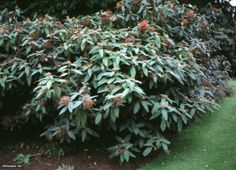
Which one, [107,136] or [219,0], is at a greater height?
[219,0]

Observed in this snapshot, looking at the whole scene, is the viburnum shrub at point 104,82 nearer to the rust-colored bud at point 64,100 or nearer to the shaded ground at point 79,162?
the rust-colored bud at point 64,100

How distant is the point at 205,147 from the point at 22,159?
2.20 meters

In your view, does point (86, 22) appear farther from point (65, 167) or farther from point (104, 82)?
point (65, 167)

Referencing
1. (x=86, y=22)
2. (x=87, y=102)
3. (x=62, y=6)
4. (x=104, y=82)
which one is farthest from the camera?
(x=62, y=6)

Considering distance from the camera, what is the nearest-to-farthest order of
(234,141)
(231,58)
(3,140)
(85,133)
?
(85,133)
(234,141)
(3,140)
(231,58)

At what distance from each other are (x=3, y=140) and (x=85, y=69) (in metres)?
1.74

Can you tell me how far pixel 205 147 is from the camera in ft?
15.6

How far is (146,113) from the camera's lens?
14.3 ft

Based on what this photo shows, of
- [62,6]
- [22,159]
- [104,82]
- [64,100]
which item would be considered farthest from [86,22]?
[22,159]

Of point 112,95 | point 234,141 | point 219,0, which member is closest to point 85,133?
point 112,95

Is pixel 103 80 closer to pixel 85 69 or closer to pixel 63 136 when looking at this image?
pixel 85 69

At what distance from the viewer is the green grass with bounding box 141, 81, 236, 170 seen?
14.2ft

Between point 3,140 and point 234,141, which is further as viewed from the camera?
point 3,140

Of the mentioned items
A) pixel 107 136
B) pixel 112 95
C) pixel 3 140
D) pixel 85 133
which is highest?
pixel 112 95
